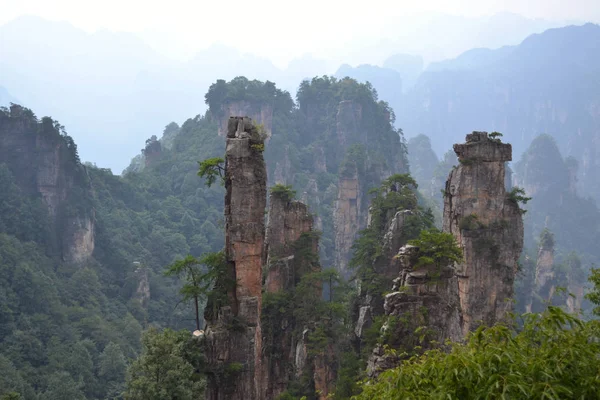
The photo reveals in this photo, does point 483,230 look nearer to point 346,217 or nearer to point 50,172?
point 346,217

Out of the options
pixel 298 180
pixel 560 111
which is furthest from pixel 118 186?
pixel 560 111

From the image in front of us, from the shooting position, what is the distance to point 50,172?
43.1 meters

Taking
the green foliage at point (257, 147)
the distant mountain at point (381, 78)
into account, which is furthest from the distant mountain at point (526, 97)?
the green foliage at point (257, 147)

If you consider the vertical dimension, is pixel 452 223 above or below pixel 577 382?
above

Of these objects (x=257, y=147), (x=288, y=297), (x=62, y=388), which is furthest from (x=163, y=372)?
(x=62, y=388)

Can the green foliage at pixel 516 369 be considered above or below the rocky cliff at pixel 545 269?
below

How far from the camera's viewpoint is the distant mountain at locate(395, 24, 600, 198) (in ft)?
426

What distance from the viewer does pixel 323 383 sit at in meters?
23.6

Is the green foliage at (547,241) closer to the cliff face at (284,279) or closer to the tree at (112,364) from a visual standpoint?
the cliff face at (284,279)

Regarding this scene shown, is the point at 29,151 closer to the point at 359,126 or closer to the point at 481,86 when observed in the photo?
the point at 359,126

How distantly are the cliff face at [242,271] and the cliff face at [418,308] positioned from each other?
443 cm

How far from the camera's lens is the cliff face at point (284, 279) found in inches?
963

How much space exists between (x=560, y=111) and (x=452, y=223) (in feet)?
429

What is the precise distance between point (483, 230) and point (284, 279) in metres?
9.44
